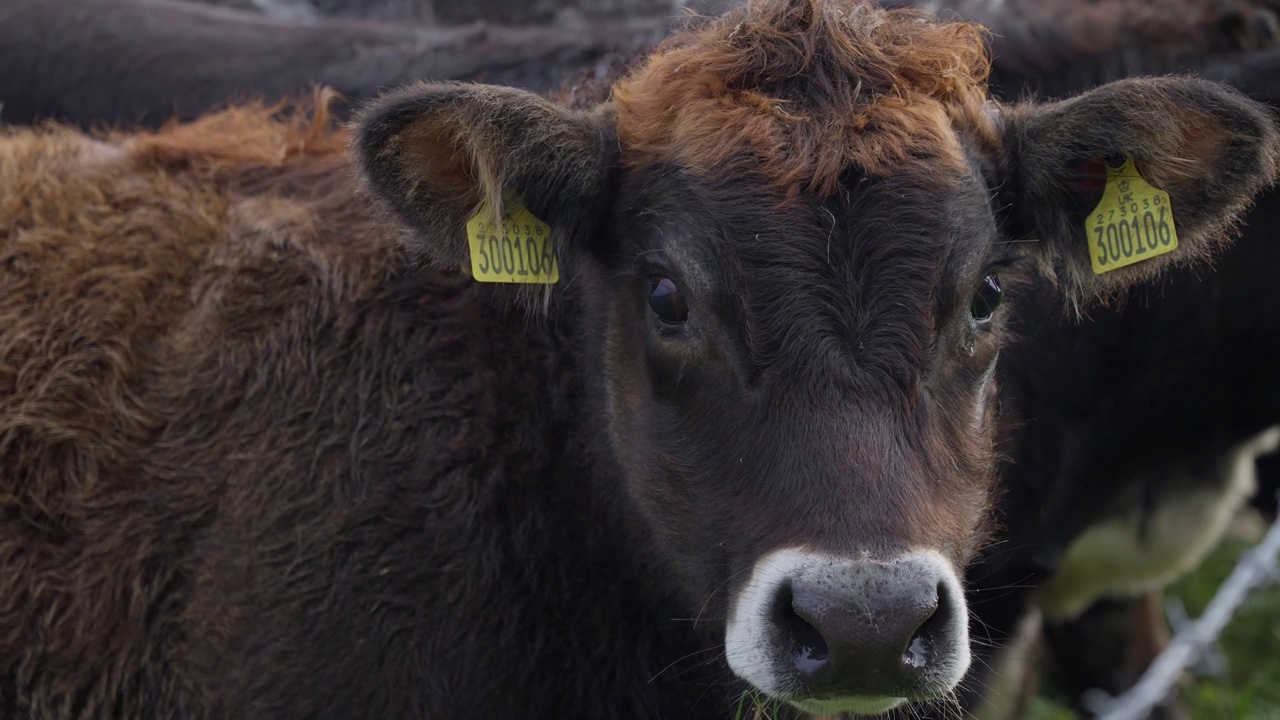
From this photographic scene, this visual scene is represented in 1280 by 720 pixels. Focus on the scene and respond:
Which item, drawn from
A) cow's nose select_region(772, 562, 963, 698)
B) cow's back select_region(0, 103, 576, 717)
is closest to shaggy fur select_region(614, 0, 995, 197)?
cow's back select_region(0, 103, 576, 717)

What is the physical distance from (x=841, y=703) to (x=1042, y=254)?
1.44m

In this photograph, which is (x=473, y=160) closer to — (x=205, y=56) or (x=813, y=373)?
(x=813, y=373)

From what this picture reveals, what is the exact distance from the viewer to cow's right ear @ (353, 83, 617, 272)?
330 centimetres

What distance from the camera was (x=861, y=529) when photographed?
2.89 metres

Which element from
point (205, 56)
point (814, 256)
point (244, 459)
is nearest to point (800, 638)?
point (814, 256)

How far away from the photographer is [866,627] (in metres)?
2.76

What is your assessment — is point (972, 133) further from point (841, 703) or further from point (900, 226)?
point (841, 703)

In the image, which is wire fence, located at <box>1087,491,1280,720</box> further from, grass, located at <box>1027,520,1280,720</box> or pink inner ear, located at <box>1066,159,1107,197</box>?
pink inner ear, located at <box>1066,159,1107,197</box>

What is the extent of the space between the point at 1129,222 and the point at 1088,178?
156 mm

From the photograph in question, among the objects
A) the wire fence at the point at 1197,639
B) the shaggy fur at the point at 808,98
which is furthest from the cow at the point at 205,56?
the wire fence at the point at 1197,639

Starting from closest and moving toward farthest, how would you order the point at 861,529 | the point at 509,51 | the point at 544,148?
the point at 861,529, the point at 544,148, the point at 509,51

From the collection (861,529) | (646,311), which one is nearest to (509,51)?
(646,311)

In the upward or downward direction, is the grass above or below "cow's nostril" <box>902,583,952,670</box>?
below

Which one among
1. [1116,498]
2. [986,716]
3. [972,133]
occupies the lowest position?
[986,716]
